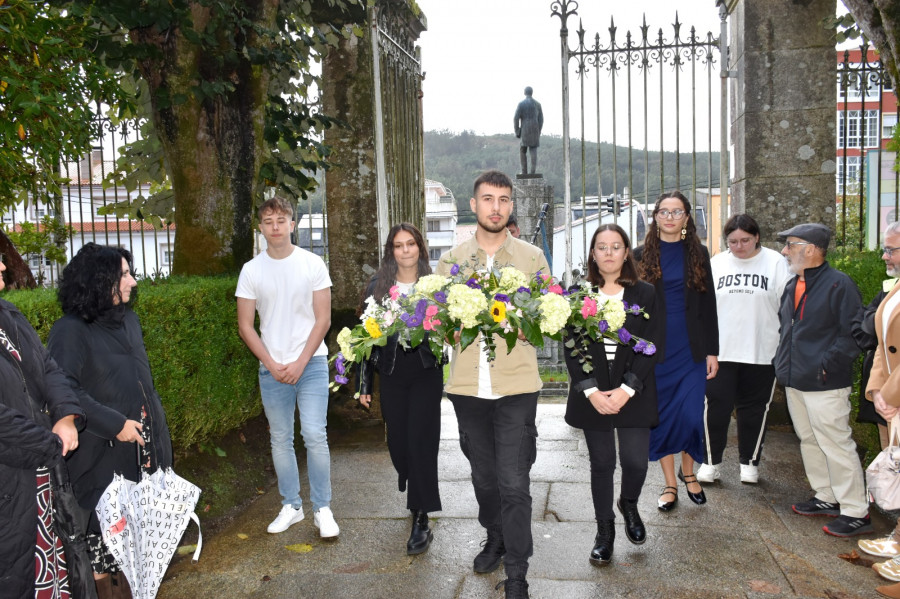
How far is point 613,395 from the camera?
4.14 meters

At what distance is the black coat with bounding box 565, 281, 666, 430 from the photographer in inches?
167

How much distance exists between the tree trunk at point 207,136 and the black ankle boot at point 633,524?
11.7 ft

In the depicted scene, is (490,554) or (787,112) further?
(787,112)

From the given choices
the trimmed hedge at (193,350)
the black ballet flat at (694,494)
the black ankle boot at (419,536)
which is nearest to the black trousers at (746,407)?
the black ballet flat at (694,494)

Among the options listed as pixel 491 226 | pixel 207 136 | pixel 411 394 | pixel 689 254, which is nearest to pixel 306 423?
pixel 411 394

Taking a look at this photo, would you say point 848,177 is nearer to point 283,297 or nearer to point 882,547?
point 882,547

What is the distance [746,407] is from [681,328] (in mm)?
1077

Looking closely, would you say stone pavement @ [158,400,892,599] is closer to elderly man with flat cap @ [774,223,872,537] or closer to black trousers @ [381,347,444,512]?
elderly man with flat cap @ [774,223,872,537]

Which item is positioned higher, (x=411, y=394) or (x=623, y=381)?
(x=623, y=381)

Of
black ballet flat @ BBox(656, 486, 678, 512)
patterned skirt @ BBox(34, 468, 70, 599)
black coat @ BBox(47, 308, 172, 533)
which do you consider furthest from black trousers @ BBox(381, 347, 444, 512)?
patterned skirt @ BBox(34, 468, 70, 599)

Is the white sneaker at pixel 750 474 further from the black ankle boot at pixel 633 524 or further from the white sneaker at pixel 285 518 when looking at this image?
the white sneaker at pixel 285 518

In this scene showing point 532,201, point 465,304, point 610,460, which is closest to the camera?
point 465,304

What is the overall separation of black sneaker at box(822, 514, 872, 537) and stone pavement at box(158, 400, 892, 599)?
65 millimetres

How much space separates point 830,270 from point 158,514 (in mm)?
4202
